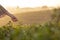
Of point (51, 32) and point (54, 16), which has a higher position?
point (54, 16)

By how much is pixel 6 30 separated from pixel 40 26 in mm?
562

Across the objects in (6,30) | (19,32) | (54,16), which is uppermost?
(54,16)

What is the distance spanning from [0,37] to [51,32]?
0.70 m

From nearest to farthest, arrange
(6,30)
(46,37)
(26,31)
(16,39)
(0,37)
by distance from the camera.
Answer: (46,37), (16,39), (26,31), (0,37), (6,30)

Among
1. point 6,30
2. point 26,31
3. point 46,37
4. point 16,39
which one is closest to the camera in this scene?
point 46,37

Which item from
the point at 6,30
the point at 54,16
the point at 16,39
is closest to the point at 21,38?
the point at 16,39

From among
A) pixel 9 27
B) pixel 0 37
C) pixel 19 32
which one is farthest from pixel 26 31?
pixel 9 27

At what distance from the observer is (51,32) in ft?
5.31

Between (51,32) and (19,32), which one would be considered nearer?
(51,32)

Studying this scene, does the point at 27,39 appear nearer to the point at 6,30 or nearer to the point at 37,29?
the point at 37,29

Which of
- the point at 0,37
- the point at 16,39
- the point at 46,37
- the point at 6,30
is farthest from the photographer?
the point at 6,30

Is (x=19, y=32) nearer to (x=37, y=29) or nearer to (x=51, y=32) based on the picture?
(x=37, y=29)

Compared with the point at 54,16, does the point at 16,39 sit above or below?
below

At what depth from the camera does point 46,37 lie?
1.62 metres
